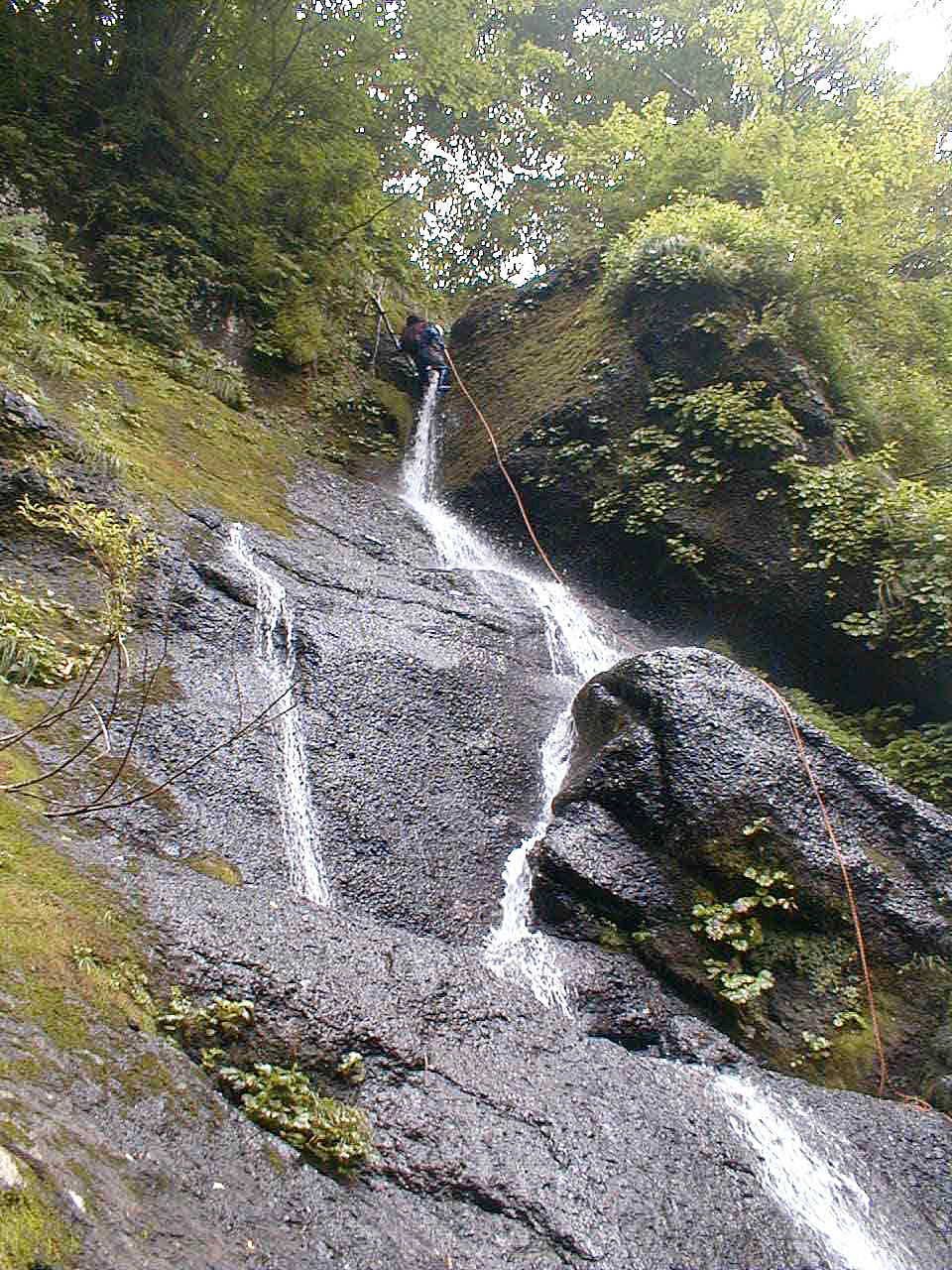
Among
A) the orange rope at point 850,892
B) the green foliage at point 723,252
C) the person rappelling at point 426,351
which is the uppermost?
the green foliage at point 723,252

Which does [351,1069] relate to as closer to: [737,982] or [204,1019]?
[204,1019]

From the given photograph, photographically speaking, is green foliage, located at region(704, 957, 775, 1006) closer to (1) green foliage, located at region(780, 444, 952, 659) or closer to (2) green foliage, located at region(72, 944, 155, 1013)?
(2) green foliage, located at region(72, 944, 155, 1013)

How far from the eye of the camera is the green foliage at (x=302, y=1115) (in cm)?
301

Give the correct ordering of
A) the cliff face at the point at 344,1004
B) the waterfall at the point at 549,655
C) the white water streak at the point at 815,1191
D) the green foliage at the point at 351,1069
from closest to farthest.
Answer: the cliff face at the point at 344,1004
the green foliage at the point at 351,1069
the white water streak at the point at 815,1191
the waterfall at the point at 549,655

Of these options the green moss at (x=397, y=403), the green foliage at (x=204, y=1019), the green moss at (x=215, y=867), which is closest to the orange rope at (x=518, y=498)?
the green moss at (x=397, y=403)

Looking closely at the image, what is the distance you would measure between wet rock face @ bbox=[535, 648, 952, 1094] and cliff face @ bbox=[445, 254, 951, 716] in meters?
2.74

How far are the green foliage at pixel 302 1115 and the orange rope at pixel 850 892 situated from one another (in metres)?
3.28

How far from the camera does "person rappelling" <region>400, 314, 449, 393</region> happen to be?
1329 cm

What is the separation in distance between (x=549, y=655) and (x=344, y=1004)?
16.6ft

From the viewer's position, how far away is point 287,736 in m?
6.06

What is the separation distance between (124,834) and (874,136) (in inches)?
491

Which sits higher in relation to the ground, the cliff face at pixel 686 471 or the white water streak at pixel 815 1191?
the cliff face at pixel 686 471

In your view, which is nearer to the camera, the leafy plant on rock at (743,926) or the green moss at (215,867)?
the green moss at (215,867)

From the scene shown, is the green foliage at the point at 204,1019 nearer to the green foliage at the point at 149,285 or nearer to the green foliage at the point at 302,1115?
the green foliage at the point at 302,1115
